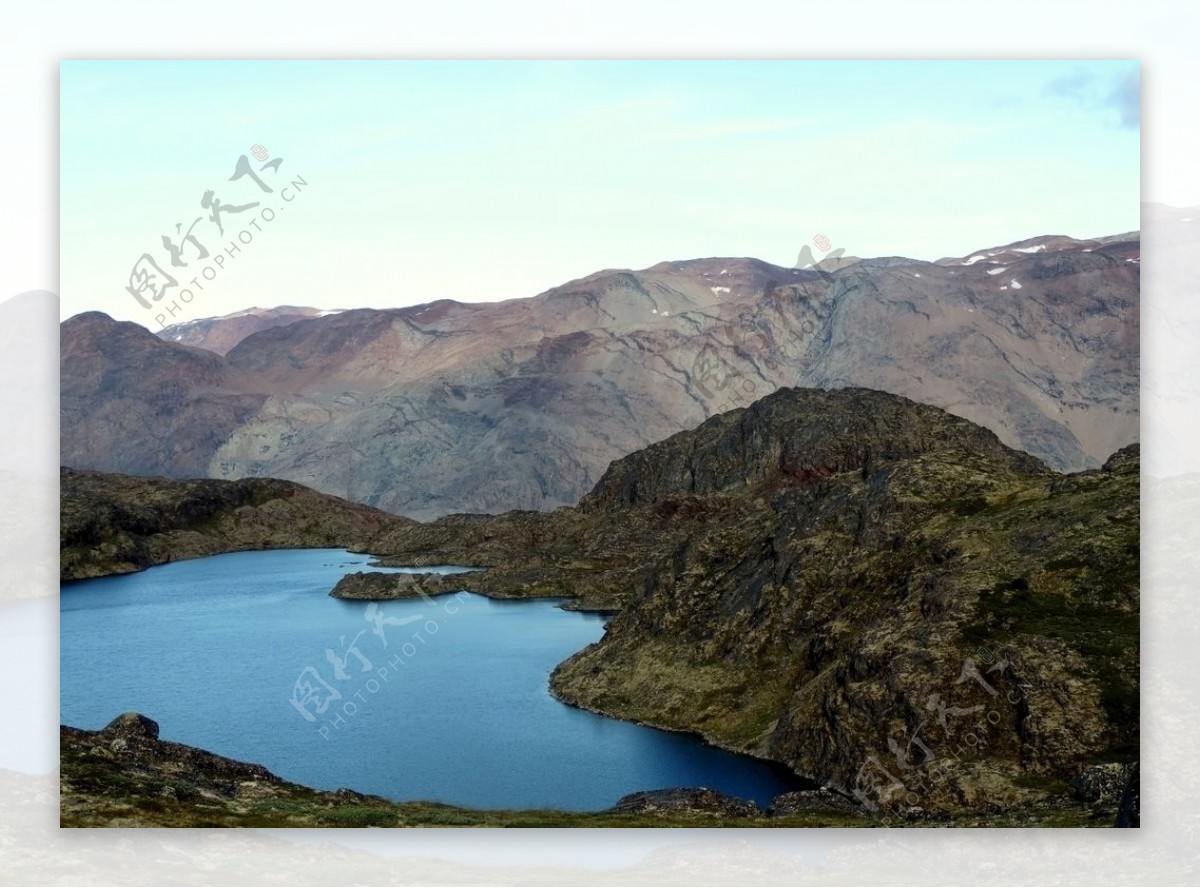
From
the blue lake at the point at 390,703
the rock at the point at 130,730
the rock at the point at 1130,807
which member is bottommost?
the blue lake at the point at 390,703

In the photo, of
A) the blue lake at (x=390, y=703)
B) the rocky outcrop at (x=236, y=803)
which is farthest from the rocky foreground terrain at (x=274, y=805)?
the blue lake at (x=390, y=703)

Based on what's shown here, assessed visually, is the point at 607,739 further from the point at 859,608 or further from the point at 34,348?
the point at 34,348

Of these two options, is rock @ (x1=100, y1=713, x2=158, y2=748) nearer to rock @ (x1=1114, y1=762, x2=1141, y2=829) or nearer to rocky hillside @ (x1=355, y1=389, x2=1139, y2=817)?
rocky hillside @ (x1=355, y1=389, x2=1139, y2=817)

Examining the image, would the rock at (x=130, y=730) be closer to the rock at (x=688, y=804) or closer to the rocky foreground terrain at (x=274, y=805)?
the rocky foreground terrain at (x=274, y=805)

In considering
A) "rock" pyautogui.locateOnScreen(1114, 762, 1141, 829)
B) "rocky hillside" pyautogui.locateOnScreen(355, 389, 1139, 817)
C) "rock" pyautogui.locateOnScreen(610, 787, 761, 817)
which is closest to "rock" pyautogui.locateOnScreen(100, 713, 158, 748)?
"rock" pyautogui.locateOnScreen(610, 787, 761, 817)

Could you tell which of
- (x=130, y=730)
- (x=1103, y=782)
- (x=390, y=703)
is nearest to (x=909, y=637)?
(x=1103, y=782)

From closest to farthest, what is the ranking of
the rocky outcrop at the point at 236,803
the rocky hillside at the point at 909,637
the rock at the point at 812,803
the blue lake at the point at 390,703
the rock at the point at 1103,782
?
the rocky outcrop at the point at 236,803
the rock at the point at 1103,782
the rock at the point at 812,803
the rocky hillside at the point at 909,637
the blue lake at the point at 390,703
